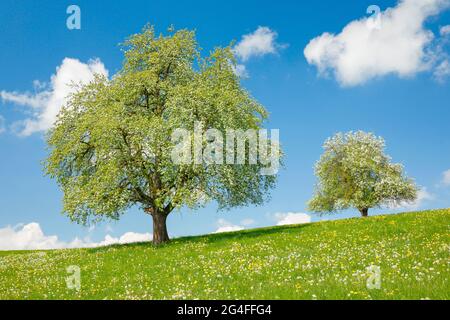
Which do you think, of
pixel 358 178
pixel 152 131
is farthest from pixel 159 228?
pixel 358 178

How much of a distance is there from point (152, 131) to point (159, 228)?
7.56m

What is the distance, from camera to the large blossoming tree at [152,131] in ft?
102

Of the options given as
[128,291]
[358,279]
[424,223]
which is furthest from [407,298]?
[424,223]

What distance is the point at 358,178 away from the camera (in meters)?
54.3

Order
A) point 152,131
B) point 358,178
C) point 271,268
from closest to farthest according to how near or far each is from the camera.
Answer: point 271,268
point 152,131
point 358,178

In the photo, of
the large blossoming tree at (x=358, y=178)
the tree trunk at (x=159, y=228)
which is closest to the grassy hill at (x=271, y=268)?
the tree trunk at (x=159, y=228)

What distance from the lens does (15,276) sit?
26.0 m

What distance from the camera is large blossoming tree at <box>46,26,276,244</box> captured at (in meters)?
31.2

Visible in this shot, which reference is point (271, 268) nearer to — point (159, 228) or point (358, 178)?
point (159, 228)

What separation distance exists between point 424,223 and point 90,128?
24.4 m

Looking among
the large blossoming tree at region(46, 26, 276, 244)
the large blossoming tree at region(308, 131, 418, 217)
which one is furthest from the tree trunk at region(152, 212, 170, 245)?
the large blossoming tree at region(308, 131, 418, 217)

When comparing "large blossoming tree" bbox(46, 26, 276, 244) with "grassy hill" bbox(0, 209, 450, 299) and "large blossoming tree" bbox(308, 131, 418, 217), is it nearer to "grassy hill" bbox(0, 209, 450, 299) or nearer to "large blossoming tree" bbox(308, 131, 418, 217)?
"grassy hill" bbox(0, 209, 450, 299)

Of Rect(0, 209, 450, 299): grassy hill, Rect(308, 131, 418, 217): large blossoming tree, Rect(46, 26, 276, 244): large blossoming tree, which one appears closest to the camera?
Rect(0, 209, 450, 299): grassy hill

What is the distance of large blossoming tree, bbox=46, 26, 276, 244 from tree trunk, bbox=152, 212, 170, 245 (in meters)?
0.07
